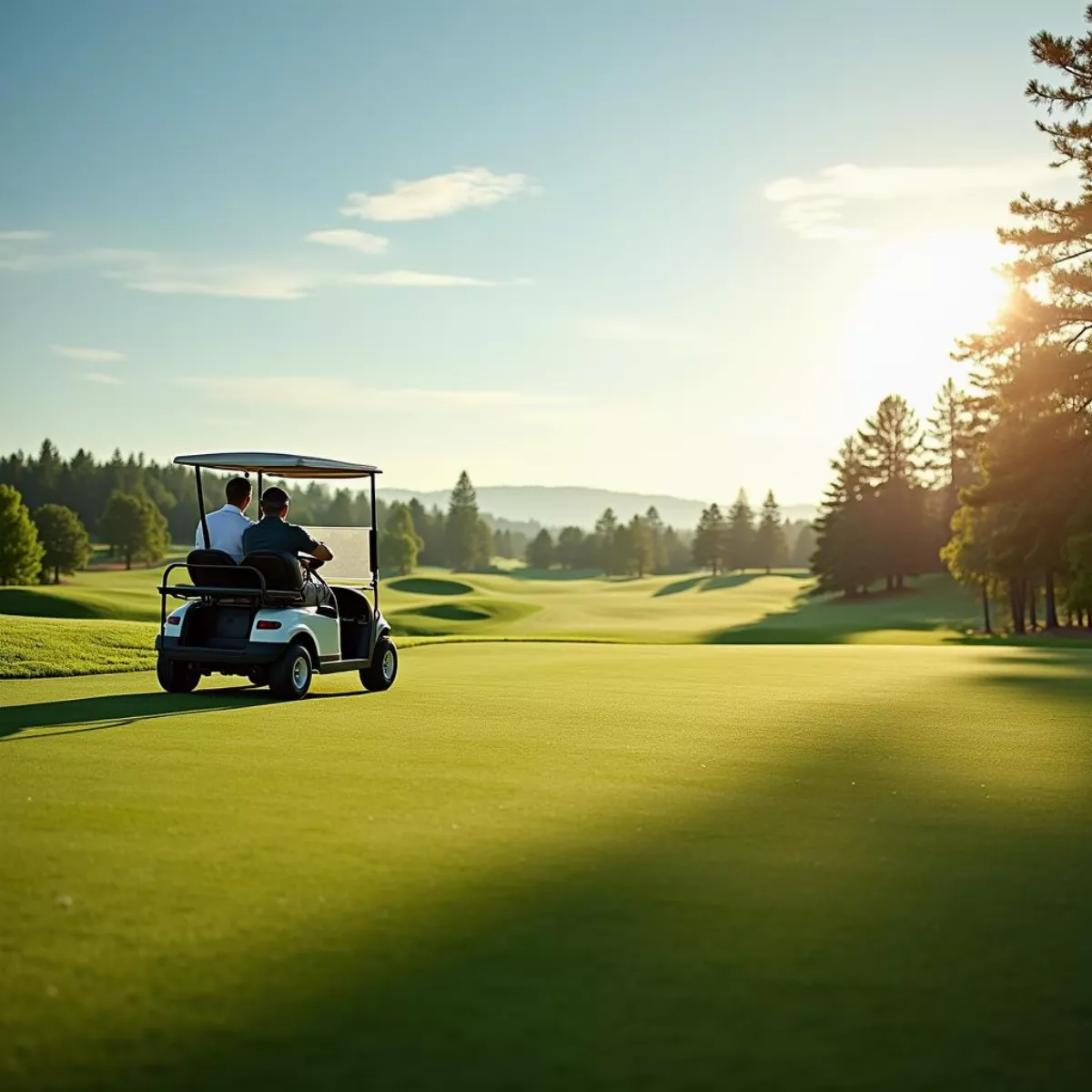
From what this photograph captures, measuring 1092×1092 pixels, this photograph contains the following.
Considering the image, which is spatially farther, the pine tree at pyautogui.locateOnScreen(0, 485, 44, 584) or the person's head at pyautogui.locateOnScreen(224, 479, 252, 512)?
the pine tree at pyautogui.locateOnScreen(0, 485, 44, 584)

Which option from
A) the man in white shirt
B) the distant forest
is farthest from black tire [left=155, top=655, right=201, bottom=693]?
the distant forest

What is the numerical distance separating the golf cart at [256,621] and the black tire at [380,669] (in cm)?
15

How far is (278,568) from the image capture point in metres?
12.5

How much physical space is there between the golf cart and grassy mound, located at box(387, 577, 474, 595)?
6738 cm

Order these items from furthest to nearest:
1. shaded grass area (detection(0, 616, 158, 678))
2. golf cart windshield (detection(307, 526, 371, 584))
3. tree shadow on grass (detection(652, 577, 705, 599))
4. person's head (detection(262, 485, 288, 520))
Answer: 1. tree shadow on grass (detection(652, 577, 705, 599))
2. shaded grass area (detection(0, 616, 158, 678))
3. golf cart windshield (detection(307, 526, 371, 584))
4. person's head (detection(262, 485, 288, 520))

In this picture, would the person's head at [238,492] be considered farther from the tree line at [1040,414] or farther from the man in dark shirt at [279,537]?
the tree line at [1040,414]

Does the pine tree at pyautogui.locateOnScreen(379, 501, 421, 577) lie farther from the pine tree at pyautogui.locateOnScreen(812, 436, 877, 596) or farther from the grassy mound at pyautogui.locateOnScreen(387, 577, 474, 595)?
the pine tree at pyautogui.locateOnScreen(812, 436, 877, 596)

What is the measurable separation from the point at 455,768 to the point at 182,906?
3467 millimetres

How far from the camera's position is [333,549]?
1453cm

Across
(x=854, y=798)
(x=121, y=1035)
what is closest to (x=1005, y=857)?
(x=854, y=798)

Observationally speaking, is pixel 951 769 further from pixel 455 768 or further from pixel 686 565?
pixel 686 565

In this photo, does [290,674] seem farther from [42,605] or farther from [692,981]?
[42,605]

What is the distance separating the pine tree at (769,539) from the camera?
421 ft

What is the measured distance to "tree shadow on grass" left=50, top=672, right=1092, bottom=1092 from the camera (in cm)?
329
